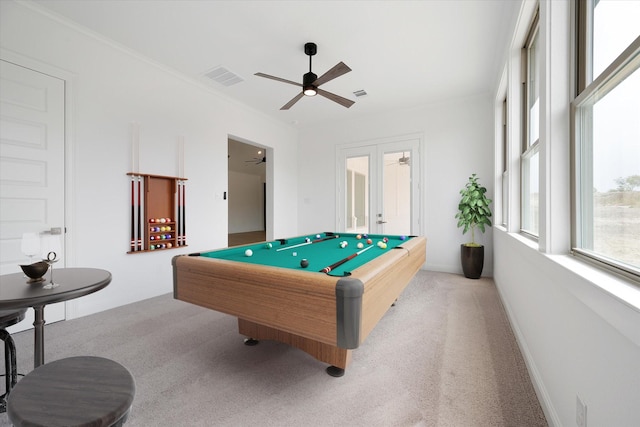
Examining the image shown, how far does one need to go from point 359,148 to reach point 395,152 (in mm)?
742

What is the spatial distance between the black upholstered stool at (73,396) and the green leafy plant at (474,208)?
4202 mm

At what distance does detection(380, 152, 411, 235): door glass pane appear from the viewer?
4.83 m

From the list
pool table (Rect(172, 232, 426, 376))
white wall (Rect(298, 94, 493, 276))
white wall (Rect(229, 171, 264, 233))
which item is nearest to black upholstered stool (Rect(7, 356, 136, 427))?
pool table (Rect(172, 232, 426, 376))

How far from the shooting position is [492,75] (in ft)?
11.9

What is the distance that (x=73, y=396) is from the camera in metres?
0.75

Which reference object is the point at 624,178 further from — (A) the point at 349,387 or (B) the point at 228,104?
(B) the point at 228,104

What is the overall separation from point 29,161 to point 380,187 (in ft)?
15.3

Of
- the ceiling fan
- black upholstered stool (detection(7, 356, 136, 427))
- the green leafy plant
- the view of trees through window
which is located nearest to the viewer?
black upholstered stool (detection(7, 356, 136, 427))

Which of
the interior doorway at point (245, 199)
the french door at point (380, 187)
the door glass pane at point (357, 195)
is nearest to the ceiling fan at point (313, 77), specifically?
the french door at point (380, 187)

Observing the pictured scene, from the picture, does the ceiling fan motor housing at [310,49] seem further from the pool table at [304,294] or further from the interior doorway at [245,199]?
the interior doorway at [245,199]

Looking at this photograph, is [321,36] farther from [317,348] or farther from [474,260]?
[474,260]

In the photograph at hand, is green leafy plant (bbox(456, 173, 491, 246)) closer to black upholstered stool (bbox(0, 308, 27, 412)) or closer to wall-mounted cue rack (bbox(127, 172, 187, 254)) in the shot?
wall-mounted cue rack (bbox(127, 172, 187, 254))

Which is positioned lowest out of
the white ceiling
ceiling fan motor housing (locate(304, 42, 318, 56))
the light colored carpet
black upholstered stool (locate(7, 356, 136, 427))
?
the light colored carpet

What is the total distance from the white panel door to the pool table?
163 cm
